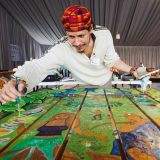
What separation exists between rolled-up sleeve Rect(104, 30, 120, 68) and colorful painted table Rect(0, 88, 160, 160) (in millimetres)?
972

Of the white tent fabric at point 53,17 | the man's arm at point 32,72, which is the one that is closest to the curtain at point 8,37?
the white tent fabric at point 53,17

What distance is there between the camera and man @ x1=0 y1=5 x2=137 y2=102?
1.70 meters

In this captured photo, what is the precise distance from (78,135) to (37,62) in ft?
3.75

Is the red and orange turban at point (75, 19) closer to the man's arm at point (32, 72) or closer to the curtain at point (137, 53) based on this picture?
the man's arm at point (32, 72)

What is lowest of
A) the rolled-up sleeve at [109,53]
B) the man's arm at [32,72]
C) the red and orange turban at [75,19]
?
the man's arm at [32,72]

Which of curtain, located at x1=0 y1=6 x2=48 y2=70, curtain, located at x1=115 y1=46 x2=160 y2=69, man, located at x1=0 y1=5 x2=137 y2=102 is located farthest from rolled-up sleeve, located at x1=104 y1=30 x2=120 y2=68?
curtain, located at x1=115 y1=46 x2=160 y2=69

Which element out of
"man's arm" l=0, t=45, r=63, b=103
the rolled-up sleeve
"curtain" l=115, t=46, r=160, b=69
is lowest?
"man's arm" l=0, t=45, r=63, b=103

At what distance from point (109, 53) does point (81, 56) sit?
1.02 ft

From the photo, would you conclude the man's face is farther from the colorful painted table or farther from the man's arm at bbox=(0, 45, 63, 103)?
the colorful painted table

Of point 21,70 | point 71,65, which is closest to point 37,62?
point 21,70

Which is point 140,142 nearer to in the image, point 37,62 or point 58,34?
point 37,62

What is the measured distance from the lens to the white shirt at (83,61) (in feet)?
6.31

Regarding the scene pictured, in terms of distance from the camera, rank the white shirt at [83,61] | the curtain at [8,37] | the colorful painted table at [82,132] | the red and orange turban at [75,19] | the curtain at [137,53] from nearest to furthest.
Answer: the colorful painted table at [82,132] → the red and orange turban at [75,19] → the white shirt at [83,61] → the curtain at [8,37] → the curtain at [137,53]

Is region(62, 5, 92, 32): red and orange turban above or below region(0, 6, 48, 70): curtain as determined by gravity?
below
